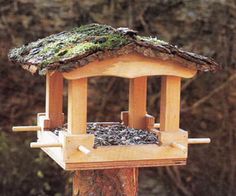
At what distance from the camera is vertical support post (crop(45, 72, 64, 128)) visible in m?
1.98

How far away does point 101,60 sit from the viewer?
158cm

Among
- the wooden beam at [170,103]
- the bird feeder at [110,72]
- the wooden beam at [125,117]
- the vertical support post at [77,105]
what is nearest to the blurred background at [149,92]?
the wooden beam at [125,117]

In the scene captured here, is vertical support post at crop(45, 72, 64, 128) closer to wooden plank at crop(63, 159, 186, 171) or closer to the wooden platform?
the wooden platform

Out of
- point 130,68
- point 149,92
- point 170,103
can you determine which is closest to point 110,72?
point 130,68

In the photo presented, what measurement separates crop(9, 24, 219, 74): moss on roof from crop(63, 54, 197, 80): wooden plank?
27 mm

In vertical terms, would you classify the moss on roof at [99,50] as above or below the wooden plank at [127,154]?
above

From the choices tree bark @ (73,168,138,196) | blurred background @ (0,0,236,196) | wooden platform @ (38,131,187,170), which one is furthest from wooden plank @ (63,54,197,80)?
blurred background @ (0,0,236,196)

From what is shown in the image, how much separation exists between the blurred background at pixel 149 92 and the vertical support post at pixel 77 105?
2314 millimetres

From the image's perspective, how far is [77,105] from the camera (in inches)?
63.7

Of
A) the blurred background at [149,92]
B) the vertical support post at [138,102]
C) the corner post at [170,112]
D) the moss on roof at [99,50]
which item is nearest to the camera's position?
the moss on roof at [99,50]

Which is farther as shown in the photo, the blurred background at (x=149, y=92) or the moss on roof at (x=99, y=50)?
the blurred background at (x=149, y=92)

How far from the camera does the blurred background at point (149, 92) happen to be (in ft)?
12.7

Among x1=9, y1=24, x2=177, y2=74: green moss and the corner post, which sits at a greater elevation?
x1=9, y1=24, x2=177, y2=74: green moss

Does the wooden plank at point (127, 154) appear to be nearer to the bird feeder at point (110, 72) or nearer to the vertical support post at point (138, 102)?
the bird feeder at point (110, 72)
